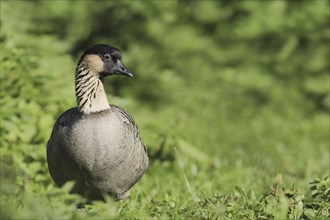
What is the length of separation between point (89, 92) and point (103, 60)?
305 millimetres

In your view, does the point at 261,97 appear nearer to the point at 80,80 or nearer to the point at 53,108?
the point at 53,108

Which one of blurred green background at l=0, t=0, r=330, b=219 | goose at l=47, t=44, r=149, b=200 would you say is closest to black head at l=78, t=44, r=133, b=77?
Answer: goose at l=47, t=44, r=149, b=200

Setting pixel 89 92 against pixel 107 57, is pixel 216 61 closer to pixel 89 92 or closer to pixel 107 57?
pixel 107 57

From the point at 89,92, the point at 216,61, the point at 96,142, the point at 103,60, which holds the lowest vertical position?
the point at 216,61

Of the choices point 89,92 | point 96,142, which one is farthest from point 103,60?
point 96,142

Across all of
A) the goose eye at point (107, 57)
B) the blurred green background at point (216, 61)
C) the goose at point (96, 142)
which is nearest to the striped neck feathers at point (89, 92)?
the goose at point (96, 142)

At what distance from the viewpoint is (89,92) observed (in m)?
6.98

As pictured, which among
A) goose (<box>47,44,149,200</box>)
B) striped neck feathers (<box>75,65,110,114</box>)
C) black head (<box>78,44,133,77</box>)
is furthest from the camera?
black head (<box>78,44,133,77</box>)

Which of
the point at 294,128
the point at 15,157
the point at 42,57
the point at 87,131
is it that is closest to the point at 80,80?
the point at 87,131

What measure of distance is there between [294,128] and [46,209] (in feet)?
24.4

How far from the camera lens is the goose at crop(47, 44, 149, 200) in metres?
6.58

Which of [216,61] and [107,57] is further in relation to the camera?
[216,61]

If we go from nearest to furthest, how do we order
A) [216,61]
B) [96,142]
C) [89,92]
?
[96,142]
[89,92]
[216,61]

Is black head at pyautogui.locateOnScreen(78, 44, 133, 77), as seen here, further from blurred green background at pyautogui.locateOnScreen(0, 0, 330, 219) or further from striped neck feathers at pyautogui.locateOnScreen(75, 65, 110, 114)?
blurred green background at pyautogui.locateOnScreen(0, 0, 330, 219)
